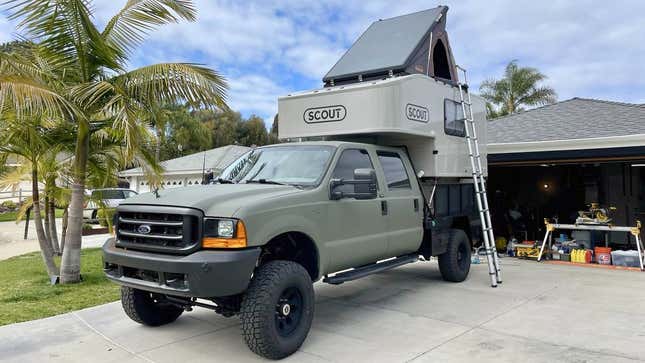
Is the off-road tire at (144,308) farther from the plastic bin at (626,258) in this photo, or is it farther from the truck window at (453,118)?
the plastic bin at (626,258)

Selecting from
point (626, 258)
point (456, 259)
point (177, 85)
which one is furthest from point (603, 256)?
point (177, 85)

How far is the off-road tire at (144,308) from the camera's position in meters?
5.20

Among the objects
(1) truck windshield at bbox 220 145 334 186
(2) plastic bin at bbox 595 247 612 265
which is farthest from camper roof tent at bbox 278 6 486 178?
(2) plastic bin at bbox 595 247 612 265

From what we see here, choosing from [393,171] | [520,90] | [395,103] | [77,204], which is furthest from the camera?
[520,90]

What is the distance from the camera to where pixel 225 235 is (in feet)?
13.2

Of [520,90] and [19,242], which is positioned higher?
[520,90]

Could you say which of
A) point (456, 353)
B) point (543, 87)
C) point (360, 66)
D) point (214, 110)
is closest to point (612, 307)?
point (456, 353)

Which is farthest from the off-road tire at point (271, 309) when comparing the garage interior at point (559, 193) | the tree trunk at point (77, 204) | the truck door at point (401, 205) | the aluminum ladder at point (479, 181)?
the garage interior at point (559, 193)

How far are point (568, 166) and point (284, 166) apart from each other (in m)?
10.5

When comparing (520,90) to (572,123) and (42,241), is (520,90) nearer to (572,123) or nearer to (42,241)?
(572,123)

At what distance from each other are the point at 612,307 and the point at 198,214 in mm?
5476

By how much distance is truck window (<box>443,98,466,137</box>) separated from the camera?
7.50 meters

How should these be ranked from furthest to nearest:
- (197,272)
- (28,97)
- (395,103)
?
(395,103) < (28,97) < (197,272)

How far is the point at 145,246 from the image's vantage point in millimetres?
4309
